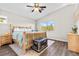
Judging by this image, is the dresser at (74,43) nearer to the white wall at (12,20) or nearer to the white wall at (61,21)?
the white wall at (61,21)

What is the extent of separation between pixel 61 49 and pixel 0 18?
176 centimetres

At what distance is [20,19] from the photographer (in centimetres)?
196

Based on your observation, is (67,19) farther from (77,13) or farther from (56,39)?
(56,39)

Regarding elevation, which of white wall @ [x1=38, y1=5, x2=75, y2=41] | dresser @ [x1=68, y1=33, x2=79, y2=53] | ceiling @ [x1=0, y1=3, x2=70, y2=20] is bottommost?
dresser @ [x1=68, y1=33, x2=79, y2=53]

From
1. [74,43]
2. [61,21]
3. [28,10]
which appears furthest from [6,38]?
[74,43]

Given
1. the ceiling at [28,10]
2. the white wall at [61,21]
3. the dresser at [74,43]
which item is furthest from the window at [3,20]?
the dresser at [74,43]

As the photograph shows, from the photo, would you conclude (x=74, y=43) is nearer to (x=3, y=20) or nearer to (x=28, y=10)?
(x=28, y=10)

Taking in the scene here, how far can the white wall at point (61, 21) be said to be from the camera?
1.89m

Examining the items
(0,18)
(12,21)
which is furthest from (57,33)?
(0,18)

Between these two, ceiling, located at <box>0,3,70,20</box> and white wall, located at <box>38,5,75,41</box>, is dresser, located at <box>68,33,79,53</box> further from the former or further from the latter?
ceiling, located at <box>0,3,70,20</box>

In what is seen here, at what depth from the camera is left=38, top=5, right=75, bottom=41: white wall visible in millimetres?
1893

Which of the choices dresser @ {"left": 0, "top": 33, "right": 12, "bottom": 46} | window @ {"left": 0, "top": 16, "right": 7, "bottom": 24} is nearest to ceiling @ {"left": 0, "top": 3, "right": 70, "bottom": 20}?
window @ {"left": 0, "top": 16, "right": 7, "bottom": 24}

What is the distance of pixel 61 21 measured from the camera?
2018mm

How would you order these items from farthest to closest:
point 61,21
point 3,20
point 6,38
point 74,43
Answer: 1. point 74,43
2. point 6,38
3. point 61,21
4. point 3,20
